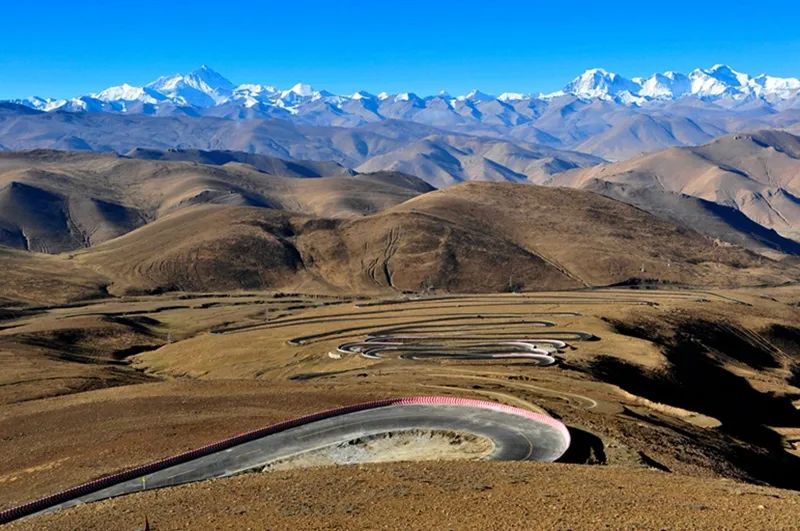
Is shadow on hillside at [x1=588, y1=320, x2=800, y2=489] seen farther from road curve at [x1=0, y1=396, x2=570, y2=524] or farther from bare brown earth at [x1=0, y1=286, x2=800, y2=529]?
road curve at [x1=0, y1=396, x2=570, y2=524]

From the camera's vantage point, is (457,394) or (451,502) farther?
(457,394)

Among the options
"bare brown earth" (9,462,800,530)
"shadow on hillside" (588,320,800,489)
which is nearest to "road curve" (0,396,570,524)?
"bare brown earth" (9,462,800,530)

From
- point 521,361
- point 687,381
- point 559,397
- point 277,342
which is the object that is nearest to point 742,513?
point 559,397

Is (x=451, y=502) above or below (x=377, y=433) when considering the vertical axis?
above

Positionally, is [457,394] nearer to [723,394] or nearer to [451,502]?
[451,502]

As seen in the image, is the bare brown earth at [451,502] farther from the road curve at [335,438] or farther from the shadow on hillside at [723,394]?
the shadow on hillside at [723,394]

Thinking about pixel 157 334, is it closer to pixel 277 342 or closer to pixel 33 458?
pixel 277 342

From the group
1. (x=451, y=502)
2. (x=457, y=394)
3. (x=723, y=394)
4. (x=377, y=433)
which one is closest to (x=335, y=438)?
(x=377, y=433)
